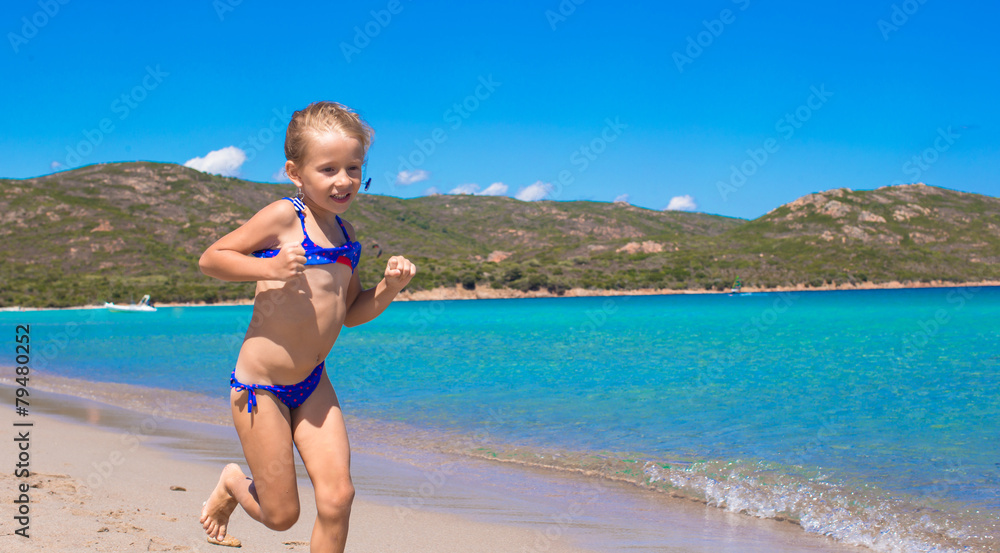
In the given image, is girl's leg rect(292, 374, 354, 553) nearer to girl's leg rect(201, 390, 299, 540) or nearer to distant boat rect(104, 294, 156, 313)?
girl's leg rect(201, 390, 299, 540)

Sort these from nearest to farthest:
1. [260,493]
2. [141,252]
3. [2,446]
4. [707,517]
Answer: [260,493] < [707,517] < [2,446] < [141,252]

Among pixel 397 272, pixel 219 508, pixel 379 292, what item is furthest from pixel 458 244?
pixel 397 272

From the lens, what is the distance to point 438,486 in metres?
6.23

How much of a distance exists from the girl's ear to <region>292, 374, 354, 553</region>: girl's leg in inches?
35.0

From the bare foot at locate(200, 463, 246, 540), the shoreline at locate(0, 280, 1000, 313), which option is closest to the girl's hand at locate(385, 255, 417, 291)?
the bare foot at locate(200, 463, 246, 540)

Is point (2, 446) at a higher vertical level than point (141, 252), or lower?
lower

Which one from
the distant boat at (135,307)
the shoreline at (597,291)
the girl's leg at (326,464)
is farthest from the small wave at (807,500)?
the shoreline at (597,291)

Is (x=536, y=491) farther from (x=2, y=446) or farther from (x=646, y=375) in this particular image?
(x=646, y=375)

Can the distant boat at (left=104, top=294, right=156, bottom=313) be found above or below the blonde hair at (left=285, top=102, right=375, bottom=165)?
above

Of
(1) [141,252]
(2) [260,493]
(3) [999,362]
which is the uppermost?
(1) [141,252]

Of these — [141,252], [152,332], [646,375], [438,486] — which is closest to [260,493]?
[438,486]

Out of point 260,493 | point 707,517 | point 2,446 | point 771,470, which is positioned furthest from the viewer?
point 2,446

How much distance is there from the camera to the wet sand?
4445 mm

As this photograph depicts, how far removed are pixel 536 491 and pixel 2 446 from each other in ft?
17.8
